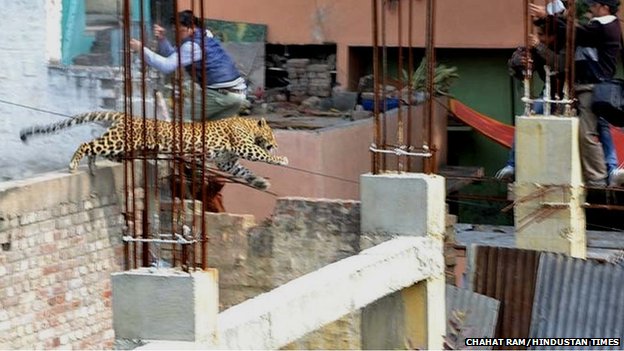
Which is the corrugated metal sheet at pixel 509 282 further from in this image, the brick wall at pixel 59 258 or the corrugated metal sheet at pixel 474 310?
the brick wall at pixel 59 258

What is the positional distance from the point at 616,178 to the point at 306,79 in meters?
8.92

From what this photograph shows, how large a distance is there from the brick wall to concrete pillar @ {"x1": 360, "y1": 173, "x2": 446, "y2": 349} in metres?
2.65

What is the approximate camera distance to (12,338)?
984cm

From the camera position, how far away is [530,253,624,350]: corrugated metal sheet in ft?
30.5

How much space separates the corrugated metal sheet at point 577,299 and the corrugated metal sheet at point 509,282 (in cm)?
7

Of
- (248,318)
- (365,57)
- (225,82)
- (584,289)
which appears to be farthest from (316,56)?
(248,318)

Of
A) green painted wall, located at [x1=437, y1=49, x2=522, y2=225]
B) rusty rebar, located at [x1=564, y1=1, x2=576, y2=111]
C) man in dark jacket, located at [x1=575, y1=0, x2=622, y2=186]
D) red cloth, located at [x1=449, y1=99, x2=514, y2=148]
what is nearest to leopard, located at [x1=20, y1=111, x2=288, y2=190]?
rusty rebar, located at [x1=564, y1=1, x2=576, y2=111]

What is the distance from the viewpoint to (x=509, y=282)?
32.2 ft

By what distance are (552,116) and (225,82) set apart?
3053 millimetres

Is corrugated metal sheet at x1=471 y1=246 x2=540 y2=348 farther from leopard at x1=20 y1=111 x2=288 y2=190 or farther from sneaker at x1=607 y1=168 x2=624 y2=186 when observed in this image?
leopard at x1=20 y1=111 x2=288 y2=190

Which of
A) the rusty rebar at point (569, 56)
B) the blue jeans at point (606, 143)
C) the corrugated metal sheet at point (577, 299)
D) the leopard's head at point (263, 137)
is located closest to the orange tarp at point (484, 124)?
the leopard's head at point (263, 137)

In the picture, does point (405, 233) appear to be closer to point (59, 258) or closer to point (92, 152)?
point (59, 258)


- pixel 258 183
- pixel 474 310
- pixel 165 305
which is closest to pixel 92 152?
pixel 258 183

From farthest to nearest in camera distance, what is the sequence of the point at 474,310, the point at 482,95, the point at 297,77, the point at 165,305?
the point at 297,77 < the point at 482,95 < the point at 474,310 < the point at 165,305
